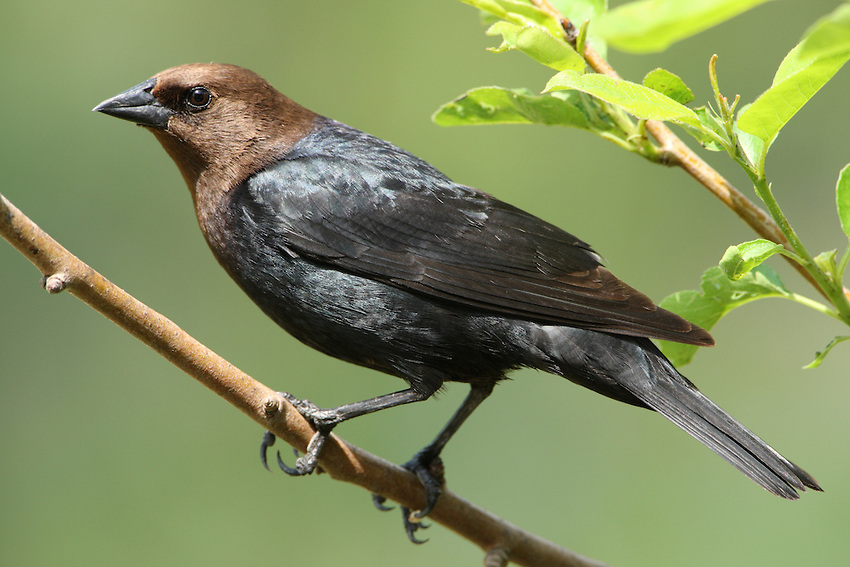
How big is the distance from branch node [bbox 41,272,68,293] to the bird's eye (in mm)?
1586

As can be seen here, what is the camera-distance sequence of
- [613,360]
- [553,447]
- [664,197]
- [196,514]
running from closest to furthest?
[613,360] → [196,514] → [553,447] → [664,197]

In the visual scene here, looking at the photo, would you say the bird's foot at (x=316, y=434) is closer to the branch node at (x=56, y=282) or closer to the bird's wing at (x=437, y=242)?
the bird's wing at (x=437, y=242)

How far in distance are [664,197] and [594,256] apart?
4025 mm

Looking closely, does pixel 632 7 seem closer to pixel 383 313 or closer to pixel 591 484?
pixel 383 313

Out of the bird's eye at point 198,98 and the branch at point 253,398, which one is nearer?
the branch at point 253,398

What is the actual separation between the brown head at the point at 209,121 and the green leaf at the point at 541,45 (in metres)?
1.55

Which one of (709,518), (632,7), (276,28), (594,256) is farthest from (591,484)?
(632,7)

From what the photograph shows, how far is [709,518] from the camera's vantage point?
537 centimetres

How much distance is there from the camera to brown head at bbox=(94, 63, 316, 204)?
11.2 ft

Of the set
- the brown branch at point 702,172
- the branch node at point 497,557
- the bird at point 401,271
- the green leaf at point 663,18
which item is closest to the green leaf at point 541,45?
the brown branch at point 702,172

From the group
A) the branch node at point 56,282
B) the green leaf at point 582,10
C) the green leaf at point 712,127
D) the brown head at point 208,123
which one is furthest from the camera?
the brown head at point 208,123

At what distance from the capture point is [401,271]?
303 cm

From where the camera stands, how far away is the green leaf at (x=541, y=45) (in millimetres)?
1930

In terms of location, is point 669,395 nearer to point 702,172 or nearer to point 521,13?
point 702,172
